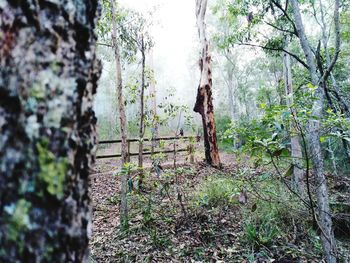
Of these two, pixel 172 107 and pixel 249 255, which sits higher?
pixel 172 107

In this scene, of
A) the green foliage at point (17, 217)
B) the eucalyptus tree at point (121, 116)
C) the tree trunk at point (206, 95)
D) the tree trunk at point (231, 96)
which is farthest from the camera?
the tree trunk at point (231, 96)

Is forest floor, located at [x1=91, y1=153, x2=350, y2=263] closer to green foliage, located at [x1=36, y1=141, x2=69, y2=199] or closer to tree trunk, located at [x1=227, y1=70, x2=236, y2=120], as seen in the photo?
green foliage, located at [x1=36, y1=141, x2=69, y2=199]

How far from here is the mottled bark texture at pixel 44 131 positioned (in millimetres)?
521

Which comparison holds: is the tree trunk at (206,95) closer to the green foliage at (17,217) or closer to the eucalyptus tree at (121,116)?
the eucalyptus tree at (121,116)

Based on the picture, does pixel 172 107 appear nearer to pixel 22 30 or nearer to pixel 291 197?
pixel 291 197

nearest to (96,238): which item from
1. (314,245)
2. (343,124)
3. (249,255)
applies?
(249,255)

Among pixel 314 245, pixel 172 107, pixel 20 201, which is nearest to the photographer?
pixel 20 201

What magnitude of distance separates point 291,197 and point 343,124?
2.53 meters

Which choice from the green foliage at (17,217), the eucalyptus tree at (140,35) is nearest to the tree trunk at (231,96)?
the eucalyptus tree at (140,35)

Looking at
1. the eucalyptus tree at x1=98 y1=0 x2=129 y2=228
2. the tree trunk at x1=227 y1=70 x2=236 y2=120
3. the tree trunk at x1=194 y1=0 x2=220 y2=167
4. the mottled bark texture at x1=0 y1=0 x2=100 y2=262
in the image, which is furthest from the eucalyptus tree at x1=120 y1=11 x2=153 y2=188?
the tree trunk at x1=227 y1=70 x2=236 y2=120

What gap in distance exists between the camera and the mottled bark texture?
0.52m

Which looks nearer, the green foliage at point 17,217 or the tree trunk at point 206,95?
the green foliage at point 17,217

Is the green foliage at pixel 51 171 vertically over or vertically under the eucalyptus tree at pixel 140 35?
under

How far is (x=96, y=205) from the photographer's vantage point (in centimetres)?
560
